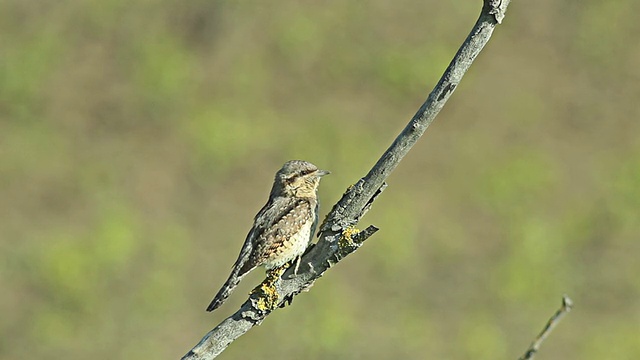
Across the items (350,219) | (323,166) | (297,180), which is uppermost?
(323,166)

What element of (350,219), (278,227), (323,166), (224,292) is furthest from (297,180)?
(323,166)

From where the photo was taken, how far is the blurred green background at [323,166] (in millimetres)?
11227

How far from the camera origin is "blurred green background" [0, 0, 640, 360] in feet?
36.8

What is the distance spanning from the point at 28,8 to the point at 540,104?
767cm

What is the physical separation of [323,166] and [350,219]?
9316 millimetres

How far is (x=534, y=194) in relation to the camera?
515 inches

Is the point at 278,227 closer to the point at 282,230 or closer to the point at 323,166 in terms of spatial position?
the point at 282,230

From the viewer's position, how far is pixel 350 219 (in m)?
3.21

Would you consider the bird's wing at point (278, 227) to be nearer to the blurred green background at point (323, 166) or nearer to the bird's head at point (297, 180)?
the bird's head at point (297, 180)

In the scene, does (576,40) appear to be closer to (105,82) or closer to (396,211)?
(396,211)

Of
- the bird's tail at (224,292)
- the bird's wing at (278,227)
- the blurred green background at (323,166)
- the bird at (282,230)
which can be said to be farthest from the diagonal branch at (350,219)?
the blurred green background at (323,166)

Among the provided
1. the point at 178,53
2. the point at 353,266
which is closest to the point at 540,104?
the point at 353,266

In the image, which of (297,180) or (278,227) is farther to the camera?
(297,180)

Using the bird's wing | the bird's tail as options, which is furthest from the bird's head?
the bird's tail
